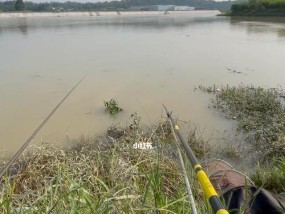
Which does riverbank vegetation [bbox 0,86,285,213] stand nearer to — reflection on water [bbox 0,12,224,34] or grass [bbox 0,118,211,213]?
grass [bbox 0,118,211,213]

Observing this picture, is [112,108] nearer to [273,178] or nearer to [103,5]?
[273,178]

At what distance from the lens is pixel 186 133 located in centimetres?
506

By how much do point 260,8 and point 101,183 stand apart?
173 ft

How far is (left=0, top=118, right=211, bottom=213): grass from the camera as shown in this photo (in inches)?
60.6

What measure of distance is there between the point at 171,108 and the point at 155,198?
16.0 ft

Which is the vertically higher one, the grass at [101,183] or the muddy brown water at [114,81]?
the grass at [101,183]

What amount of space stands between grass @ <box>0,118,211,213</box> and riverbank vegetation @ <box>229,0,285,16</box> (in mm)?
45648

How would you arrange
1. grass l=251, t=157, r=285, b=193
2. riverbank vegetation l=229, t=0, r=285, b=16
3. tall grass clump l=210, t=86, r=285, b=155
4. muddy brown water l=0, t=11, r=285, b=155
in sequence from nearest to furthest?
grass l=251, t=157, r=285, b=193 < tall grass clump l=210, t=86, r=285, b=155 < muddy brown water l=0, t=11, r=285, b=155 < riverbank vegetation l=229, t=0, r=285, b=16

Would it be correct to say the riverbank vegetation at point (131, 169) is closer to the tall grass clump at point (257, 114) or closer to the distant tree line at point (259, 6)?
the tall grass clump at point (257, 114)

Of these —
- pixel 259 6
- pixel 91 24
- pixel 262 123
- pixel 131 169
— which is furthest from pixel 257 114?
pixel 259 6

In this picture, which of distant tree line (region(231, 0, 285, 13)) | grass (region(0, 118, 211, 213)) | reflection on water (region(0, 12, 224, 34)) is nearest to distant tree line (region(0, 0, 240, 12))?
reflection on water (region(0, 12, 224, 34))

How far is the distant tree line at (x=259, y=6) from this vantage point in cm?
4475

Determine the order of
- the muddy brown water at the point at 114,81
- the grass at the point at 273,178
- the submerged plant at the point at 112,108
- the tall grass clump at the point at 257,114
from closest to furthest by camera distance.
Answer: the grass at the point at 273,178 < the tall grass clump at the point at 257,114 < the muddy brown water at the point at 114,81 < the submerged plant at the point at 112,108

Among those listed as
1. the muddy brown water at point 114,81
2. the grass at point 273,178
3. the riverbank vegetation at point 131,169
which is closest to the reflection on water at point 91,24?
the muddy brown water at point 114,81
